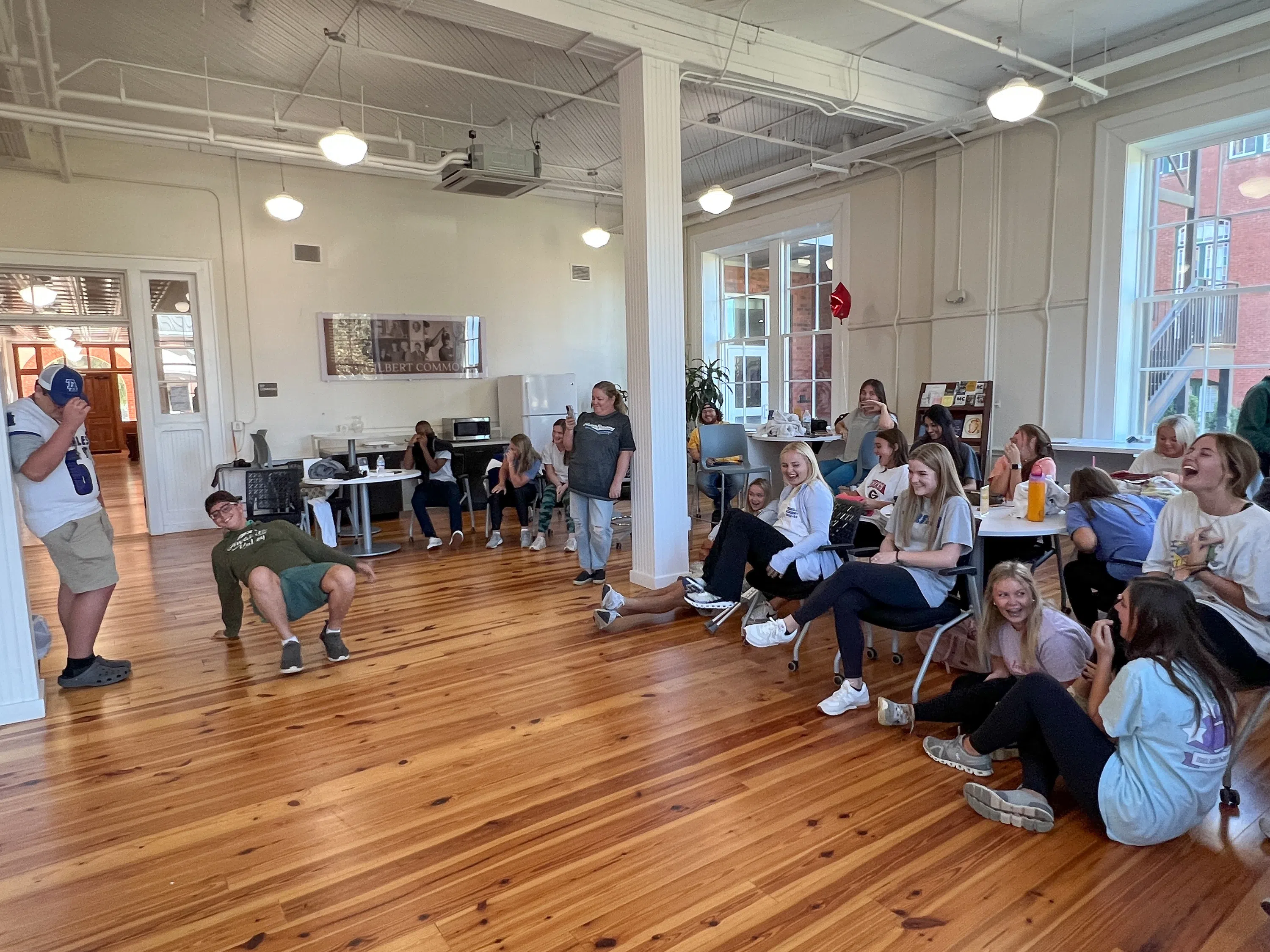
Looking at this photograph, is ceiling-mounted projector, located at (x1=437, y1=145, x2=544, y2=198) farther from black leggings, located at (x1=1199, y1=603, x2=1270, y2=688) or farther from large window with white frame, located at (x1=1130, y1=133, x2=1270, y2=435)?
black leggings, located at (x1=1199, y1=603, x2=1270, y2=688)

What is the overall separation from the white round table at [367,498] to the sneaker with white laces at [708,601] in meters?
2.97

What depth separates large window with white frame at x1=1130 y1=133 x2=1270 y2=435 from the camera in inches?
223

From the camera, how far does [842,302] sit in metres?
8.29

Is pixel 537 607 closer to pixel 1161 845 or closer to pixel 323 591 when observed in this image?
pixel 323 591

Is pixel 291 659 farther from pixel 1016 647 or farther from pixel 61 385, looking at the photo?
pixel 1016 647

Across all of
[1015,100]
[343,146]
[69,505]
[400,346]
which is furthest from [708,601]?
[400,346]

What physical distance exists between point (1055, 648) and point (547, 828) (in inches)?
74.4

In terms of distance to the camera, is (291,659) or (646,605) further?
(646,605)

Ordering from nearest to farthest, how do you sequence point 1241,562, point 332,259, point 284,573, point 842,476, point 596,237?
point 1241,562, point 284,573, point 842,476, point 332,259, point 596,237

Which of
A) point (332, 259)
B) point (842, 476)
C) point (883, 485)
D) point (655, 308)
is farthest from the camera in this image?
point (332, 259)

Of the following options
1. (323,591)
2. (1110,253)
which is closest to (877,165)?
(1110,253)

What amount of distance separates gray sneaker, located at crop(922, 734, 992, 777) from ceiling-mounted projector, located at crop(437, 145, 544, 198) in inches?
236

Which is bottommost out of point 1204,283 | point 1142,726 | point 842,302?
point 1142,726

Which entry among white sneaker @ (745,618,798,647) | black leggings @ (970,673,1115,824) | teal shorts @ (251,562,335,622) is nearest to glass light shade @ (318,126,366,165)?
teal shorts @ (251,562,335,622)
